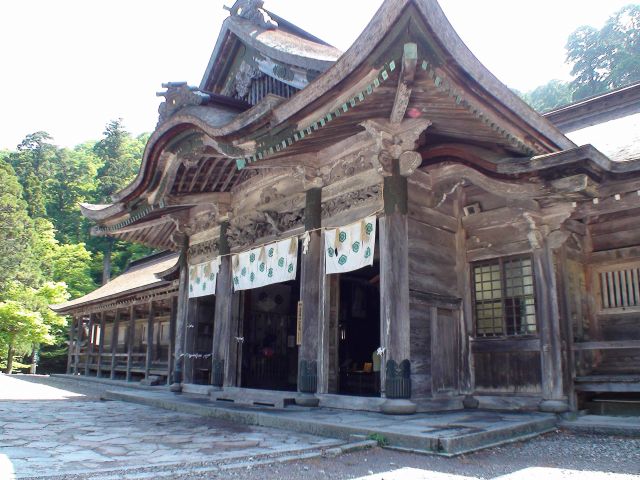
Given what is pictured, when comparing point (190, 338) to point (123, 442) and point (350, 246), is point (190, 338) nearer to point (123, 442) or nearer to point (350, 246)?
point (350, 246)

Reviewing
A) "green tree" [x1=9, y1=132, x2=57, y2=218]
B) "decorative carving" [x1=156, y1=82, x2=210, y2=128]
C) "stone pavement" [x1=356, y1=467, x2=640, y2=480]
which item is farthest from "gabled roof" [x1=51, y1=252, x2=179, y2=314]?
"green tree" [x1=9, y1=132, x2=57, y2=218]

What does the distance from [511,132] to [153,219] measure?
29.4 ft

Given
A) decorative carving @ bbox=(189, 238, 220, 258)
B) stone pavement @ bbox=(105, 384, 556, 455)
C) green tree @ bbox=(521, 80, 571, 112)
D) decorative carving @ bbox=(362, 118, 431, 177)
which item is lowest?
stone pavement @ bbox=(105, 384, 556, 455)

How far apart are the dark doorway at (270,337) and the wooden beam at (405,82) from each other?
6.23m

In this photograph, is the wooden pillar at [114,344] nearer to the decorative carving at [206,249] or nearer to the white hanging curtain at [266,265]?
the decorative carving at [206,249]

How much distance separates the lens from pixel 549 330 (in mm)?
8000

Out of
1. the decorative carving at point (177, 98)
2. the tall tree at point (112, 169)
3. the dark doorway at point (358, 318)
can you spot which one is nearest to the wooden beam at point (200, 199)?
the decorative carving at point (177, 98)

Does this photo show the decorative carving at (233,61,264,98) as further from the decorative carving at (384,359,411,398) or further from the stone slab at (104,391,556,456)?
the decorative carving at (384,359,411,398)

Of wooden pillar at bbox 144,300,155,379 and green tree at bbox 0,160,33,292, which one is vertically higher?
green tree at bbox 0,160,33,292

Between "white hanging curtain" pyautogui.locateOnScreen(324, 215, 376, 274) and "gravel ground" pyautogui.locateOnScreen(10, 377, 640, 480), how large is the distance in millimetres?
3169

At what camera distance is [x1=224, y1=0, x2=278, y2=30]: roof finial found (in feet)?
39.5

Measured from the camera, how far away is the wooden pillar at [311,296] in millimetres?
8547

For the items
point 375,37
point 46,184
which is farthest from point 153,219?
point 46,184

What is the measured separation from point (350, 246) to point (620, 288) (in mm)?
4453
